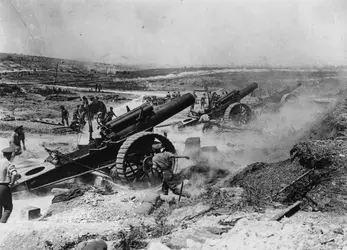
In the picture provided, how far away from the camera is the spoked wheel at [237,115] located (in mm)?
14141

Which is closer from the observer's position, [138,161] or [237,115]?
[138,161]

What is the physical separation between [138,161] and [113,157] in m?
0.66

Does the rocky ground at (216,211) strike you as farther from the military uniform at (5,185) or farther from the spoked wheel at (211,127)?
the spoked wheel at (211,127)

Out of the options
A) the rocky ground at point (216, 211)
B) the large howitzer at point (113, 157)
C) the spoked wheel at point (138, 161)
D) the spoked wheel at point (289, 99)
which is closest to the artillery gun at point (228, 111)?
the spoked wheel at point (289, 99)

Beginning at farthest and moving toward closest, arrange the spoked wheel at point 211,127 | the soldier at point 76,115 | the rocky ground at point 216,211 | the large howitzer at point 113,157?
the soldier at point 76,115, the spoked wheel at point 211,127, the large howitzer at point 113,157, the rocky ground at point 216,211

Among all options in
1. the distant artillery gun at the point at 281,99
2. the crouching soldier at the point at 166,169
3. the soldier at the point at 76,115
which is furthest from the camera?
the distant artillery gun at the point at 281,99

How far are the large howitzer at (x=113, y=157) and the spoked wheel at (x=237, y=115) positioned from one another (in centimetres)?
613

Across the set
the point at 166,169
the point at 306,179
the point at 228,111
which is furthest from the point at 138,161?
the point at 228,111

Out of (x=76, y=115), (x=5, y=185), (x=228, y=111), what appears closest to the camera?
(x=5, y=185)

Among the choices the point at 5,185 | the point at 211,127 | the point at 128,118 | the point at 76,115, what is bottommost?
the point at 211,127

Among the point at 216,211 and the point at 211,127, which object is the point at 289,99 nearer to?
the point at 211,127

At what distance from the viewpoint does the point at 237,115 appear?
14406 millimetres

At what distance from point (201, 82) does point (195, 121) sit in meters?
23.5

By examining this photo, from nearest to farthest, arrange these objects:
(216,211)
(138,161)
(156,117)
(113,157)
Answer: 1. (216,211)
2. (138,161)
3. (113,157)
4. (156,117)
